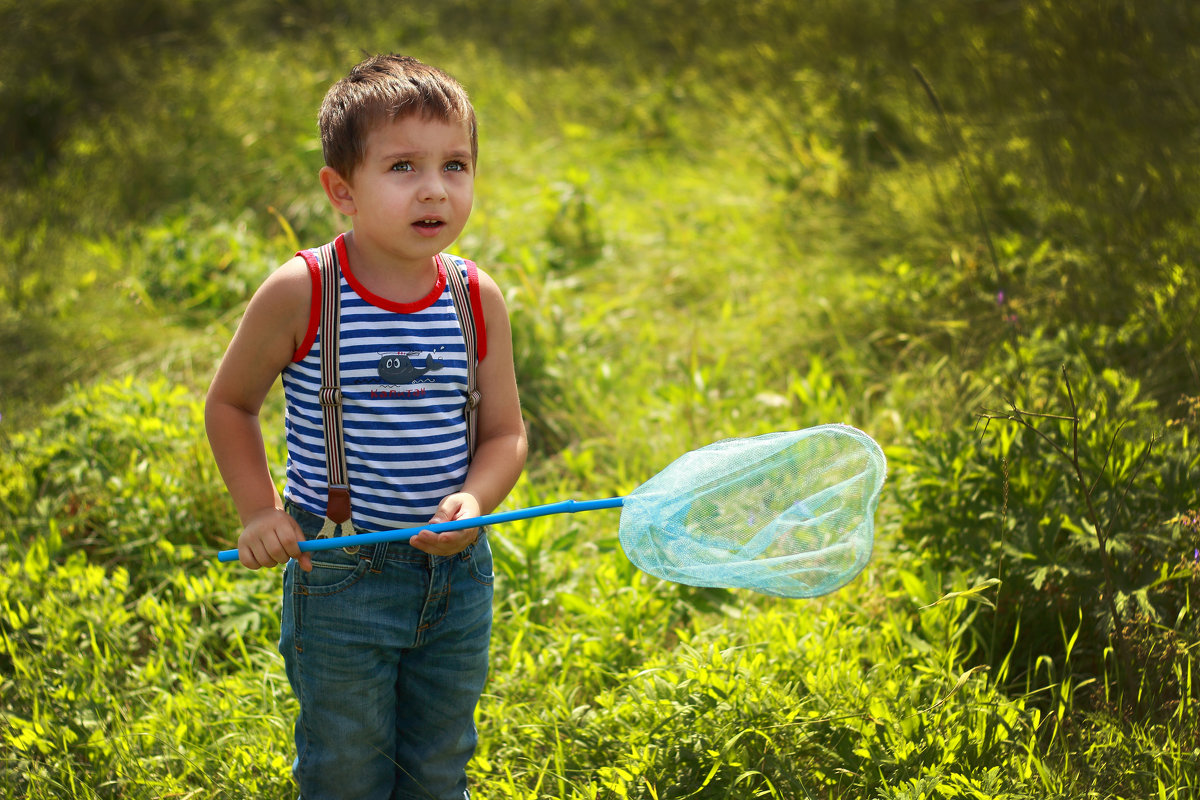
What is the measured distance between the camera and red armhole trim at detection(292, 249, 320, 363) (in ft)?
5.43

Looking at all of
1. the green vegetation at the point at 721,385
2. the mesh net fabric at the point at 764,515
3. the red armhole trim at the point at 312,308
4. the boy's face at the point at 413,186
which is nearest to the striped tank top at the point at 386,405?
the red armhole trim at the point at 312,308

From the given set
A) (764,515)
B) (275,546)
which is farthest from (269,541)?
(764,515)

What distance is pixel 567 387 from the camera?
12.0 ft

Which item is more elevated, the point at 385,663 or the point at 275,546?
the point at 275,546

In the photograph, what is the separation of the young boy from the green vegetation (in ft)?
1.49

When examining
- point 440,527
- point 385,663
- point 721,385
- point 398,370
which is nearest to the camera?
point 440,527

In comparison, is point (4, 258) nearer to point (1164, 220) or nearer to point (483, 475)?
point (483, 475)

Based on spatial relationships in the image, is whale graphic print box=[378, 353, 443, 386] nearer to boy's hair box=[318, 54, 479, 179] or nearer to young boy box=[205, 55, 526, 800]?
young boy box=[205, 55, 526, 800]

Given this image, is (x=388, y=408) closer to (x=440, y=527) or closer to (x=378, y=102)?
(x=440, y=527)

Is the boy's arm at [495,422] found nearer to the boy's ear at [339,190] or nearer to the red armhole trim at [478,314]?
the red armhole trim at [478,314]

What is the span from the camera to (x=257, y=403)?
1.73 m

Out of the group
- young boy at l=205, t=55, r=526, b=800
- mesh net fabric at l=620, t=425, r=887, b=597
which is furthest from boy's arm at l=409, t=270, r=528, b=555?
mesh net fabric at l=620, t=425, r=887, b=597

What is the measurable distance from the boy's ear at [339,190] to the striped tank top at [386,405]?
0.23 feet

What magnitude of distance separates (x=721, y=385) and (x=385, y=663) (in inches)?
86.4
